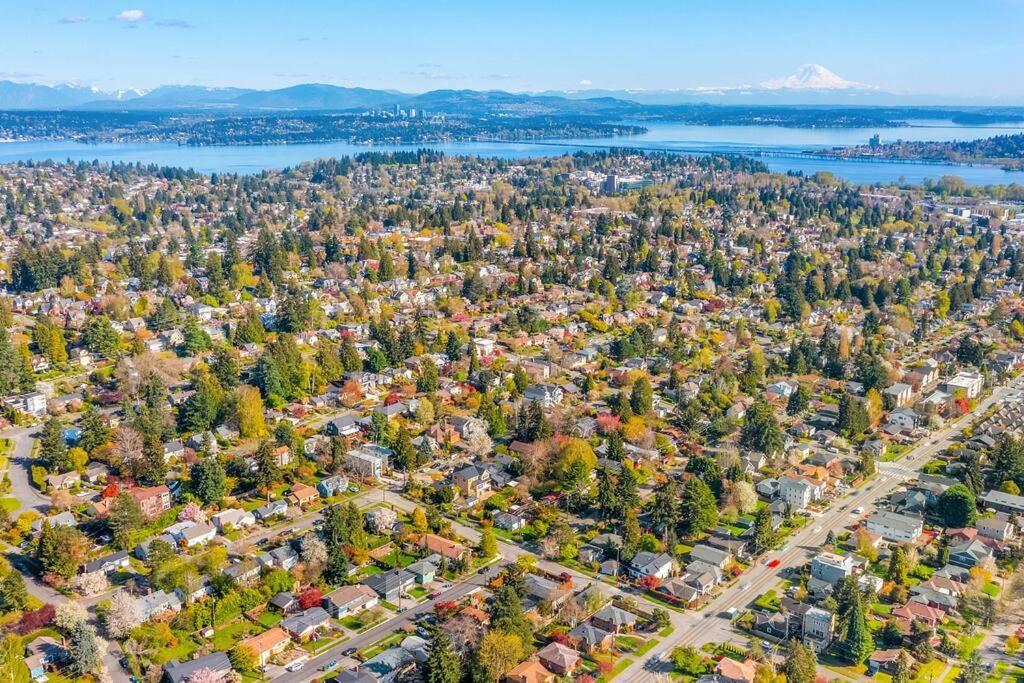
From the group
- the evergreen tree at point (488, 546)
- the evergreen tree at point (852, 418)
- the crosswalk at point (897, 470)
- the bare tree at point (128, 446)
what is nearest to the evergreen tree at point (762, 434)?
the evergreen tree at point (852, 418)

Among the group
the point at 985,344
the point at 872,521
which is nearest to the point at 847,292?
the point at 985,344

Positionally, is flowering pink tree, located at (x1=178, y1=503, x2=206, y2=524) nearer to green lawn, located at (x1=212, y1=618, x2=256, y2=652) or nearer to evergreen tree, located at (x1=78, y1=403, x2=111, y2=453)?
green lawn, located at (x1=212, y1=618, x2=256, y2=652)

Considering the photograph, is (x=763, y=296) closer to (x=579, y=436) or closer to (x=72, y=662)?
(x=579, y=436)

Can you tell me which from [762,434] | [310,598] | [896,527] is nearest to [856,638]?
[896,527]

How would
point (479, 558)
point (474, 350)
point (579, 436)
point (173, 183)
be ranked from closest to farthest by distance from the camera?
Result: 1. point (479, 558)
2. point (579, 436)
3. point (474, 350)
4. point (173, 183)

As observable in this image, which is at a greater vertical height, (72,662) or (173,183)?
(173,183)
